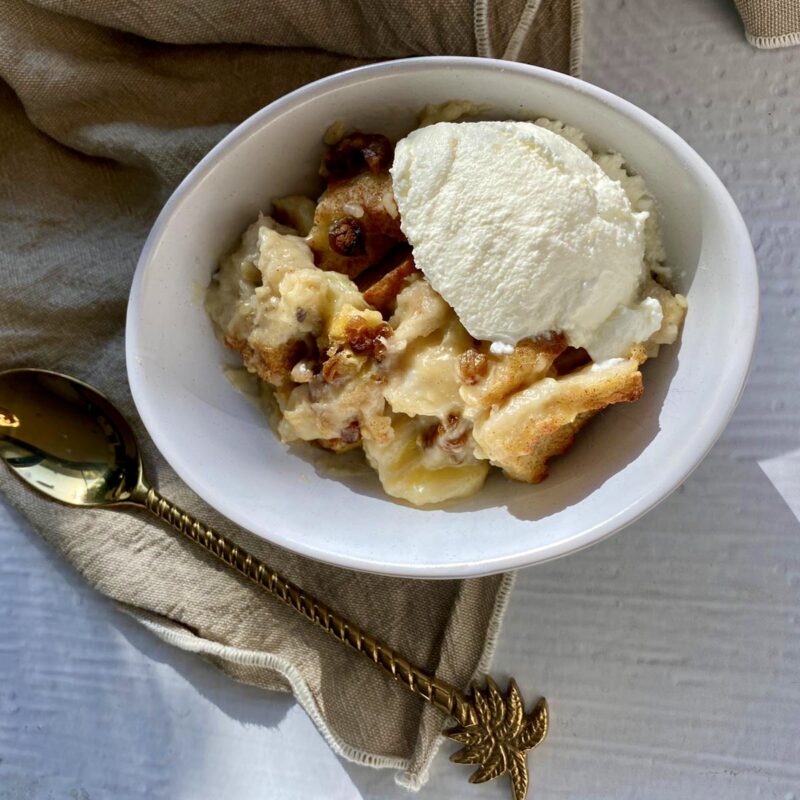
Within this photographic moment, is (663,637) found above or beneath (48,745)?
above

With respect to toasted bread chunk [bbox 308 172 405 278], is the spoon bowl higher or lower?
lower

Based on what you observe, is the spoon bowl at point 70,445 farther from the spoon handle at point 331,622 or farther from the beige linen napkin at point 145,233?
the spoon handle at point 331,622

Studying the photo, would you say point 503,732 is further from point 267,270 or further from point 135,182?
point 135,182

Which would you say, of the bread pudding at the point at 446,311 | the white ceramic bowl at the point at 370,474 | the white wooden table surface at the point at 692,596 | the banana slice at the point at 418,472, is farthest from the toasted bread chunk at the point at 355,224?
the white wooden table surface at the point at 692,596

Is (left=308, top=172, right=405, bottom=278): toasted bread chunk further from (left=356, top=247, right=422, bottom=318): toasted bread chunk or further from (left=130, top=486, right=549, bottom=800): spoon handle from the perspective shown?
(left=130, top=486, right=549, bottom=800): spoon handle

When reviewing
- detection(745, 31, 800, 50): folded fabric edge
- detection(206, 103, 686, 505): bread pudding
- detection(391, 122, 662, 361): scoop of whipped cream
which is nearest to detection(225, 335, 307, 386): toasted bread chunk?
detection(206, 103, 686, 505): bread pudding

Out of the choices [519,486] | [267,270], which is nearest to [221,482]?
[267,270]
